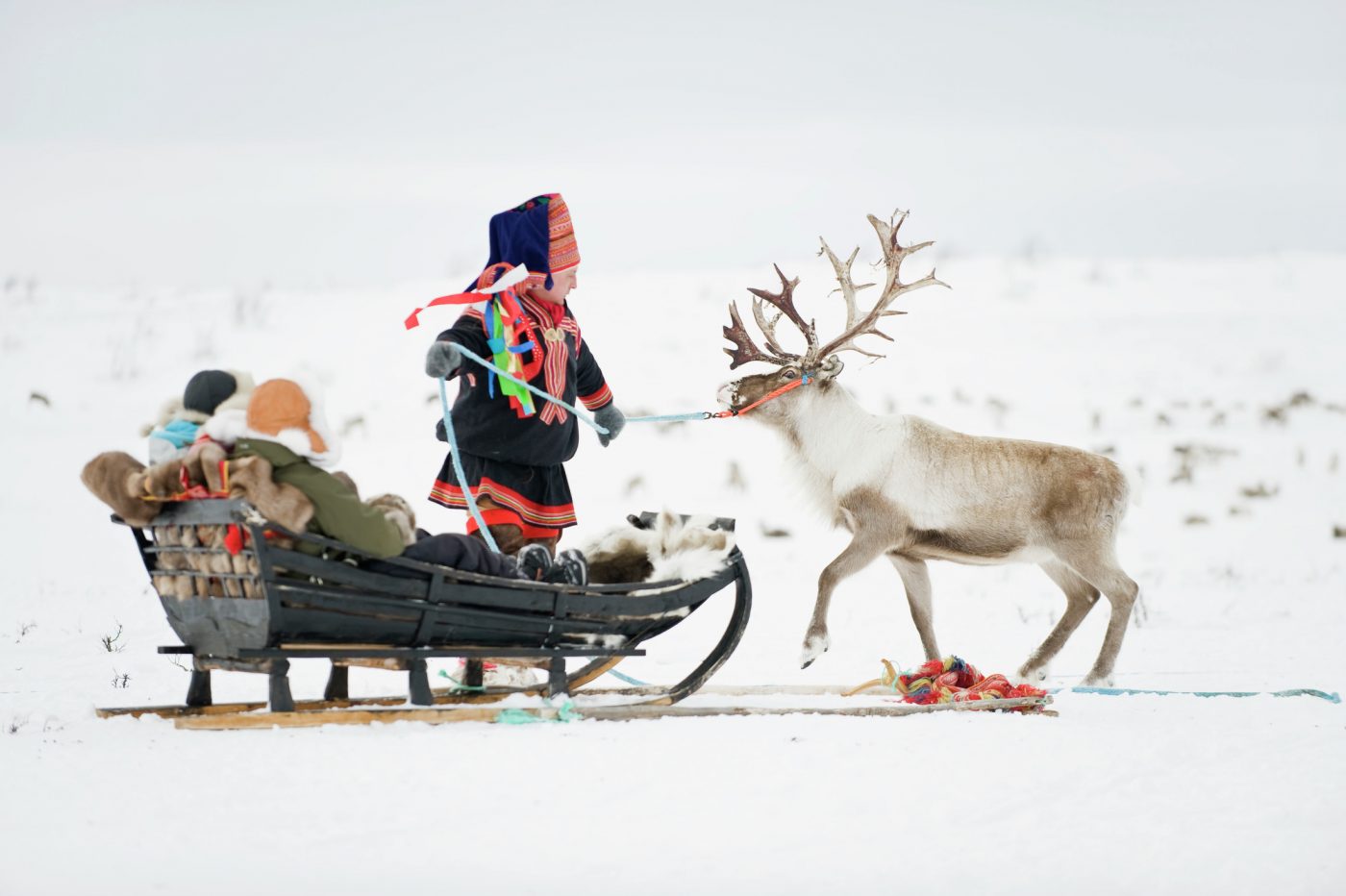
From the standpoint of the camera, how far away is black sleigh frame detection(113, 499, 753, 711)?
422 centimetres

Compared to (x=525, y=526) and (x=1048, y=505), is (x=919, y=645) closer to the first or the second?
(x=1048, y=505)

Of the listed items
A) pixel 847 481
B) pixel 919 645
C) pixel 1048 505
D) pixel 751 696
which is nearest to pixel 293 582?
A: pixel 751 696

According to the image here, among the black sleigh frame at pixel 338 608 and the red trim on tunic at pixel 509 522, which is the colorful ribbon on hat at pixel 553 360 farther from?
the black sleigh frame at pixel 338 608

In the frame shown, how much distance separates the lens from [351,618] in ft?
14.4

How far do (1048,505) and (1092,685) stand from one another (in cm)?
90

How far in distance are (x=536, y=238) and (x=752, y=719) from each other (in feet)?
7.35

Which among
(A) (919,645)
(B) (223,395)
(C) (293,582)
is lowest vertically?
(A) (919,645)

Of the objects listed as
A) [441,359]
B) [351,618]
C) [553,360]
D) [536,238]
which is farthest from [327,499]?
[536,238]

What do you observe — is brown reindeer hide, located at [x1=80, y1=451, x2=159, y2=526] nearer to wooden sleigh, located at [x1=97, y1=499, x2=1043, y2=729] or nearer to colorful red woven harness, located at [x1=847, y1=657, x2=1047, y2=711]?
wooden sleigh, located at [x1=97, y1=499, x2=1043, y2=729]

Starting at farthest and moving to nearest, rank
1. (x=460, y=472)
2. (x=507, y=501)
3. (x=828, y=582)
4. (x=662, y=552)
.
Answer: (x=828, y=582), (x=507, y=501), (x=662, y=552), (x=460, y=472)

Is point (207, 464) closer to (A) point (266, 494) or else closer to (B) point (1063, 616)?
(A) point (266, 494)

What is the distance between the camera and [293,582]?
→ 13.8ft

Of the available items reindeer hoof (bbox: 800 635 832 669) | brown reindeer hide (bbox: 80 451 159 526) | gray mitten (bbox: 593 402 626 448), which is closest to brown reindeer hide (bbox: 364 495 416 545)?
brown reindeer hide (bbox: 80 451 159 526)

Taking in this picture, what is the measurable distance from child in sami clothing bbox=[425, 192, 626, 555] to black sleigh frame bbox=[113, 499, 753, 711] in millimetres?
924
